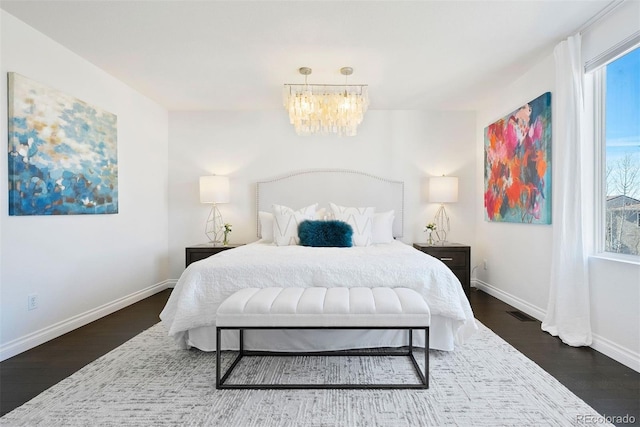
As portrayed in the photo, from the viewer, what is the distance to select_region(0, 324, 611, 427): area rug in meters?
1.65

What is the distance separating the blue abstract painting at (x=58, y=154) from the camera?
2.46 meters

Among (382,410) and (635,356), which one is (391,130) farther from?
(382,410)

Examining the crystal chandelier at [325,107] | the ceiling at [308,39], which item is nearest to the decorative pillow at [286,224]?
the crystal chandelier at [325,107]

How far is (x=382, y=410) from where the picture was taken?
1723 mm

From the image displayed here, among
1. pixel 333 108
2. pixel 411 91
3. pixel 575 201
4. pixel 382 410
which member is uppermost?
pixel 411 91

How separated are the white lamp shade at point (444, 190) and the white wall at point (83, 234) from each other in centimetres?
359

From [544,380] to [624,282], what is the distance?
90 cm

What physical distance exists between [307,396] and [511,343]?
170 centimetres

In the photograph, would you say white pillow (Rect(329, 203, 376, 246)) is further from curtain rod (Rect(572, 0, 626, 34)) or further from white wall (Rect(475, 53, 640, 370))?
curtain rod (Rect(572, 0, 626, 34))

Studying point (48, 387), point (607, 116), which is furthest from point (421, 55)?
point (48, 387)

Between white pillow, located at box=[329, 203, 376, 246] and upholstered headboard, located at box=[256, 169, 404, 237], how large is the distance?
0.57 meters

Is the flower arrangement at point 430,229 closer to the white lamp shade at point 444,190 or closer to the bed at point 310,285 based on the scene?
the white lamp shade at point 444,190

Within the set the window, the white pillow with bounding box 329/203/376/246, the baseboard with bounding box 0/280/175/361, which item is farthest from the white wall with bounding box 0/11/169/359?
the window

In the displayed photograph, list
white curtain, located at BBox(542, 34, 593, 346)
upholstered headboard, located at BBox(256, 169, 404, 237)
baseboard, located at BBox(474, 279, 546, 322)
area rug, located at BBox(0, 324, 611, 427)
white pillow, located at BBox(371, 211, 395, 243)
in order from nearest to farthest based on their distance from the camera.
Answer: area rug, located at BBox(0, 324, 611, 427)
white curtain, located at BBox(542, 34, 593, 346)
baseboard, located at BBox(474, 279, 546, 322)
white pillow, located at BBox(371, 211, 395, 243)
upholstered headboard, located at BBox(256, 169, 404, 237)
